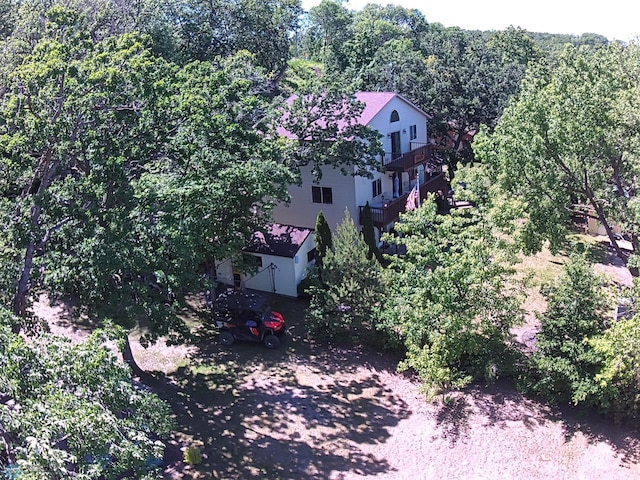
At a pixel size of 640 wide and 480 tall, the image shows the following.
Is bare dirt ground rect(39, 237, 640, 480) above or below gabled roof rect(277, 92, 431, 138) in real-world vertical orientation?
below

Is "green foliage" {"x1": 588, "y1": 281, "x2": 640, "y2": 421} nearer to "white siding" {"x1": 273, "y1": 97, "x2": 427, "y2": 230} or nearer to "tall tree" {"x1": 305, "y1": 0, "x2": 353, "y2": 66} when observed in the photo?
"white siding" {"x1": 273, "y1": 97, "x2": 427, "y2": 230}

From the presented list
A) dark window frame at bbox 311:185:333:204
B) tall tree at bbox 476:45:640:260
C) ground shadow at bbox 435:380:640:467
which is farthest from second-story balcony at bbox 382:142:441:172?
ground shadow at bbox 435:380:640:467

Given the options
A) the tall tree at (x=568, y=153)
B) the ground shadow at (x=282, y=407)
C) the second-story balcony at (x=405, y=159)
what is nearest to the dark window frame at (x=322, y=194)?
the second-story balcony at (x=405, y=159)

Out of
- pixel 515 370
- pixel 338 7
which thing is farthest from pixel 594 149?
pixel 338 7

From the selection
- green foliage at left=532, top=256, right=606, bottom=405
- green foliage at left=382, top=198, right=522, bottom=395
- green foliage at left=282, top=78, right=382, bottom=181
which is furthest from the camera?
green foliage at left=282, top=78, right=382, bottom=181

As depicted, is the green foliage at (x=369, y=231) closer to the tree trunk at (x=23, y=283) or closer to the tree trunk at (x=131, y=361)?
the tree trunk at (x=131, y=361)

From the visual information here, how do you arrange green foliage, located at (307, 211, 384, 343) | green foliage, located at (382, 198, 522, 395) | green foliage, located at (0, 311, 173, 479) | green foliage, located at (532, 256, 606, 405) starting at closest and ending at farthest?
green foliage, located at (0, 311, 173, 479), green foliage, located at (532, 256, 606, 405), green foliage, located at (382, 198, 522, 395), green foliage, located at (307, 211, 384, 343)

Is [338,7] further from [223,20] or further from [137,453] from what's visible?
[137,453]
